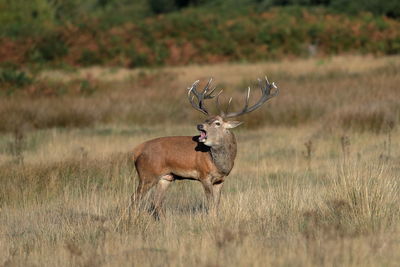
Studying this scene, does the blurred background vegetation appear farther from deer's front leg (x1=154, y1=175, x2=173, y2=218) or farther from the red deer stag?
the red deer stag

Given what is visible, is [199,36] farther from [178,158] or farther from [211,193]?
[211,193]

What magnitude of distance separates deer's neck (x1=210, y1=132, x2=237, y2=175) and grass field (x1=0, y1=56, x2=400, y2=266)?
16.2 inches

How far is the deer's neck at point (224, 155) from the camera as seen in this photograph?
9.87 meters

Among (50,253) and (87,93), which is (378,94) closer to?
(87,93)

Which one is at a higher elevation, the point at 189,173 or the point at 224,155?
the point at 224,155

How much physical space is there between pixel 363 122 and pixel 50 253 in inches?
426

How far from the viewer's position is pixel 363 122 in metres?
17.5

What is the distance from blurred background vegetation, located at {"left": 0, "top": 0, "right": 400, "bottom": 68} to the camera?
3781 cm

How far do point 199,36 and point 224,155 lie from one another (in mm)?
31955

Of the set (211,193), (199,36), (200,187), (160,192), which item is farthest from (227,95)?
(199,36)

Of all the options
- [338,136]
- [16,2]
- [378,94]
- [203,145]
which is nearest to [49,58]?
[16,2]

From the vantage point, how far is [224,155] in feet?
32.5

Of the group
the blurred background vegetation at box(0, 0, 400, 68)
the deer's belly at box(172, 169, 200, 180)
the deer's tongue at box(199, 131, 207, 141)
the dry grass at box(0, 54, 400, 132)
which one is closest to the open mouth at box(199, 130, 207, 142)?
the deer's tongue at box(199, 131, 207, 141)

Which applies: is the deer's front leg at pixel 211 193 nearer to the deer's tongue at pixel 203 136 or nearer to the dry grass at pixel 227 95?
the deer's tongue at pixel 203 136
